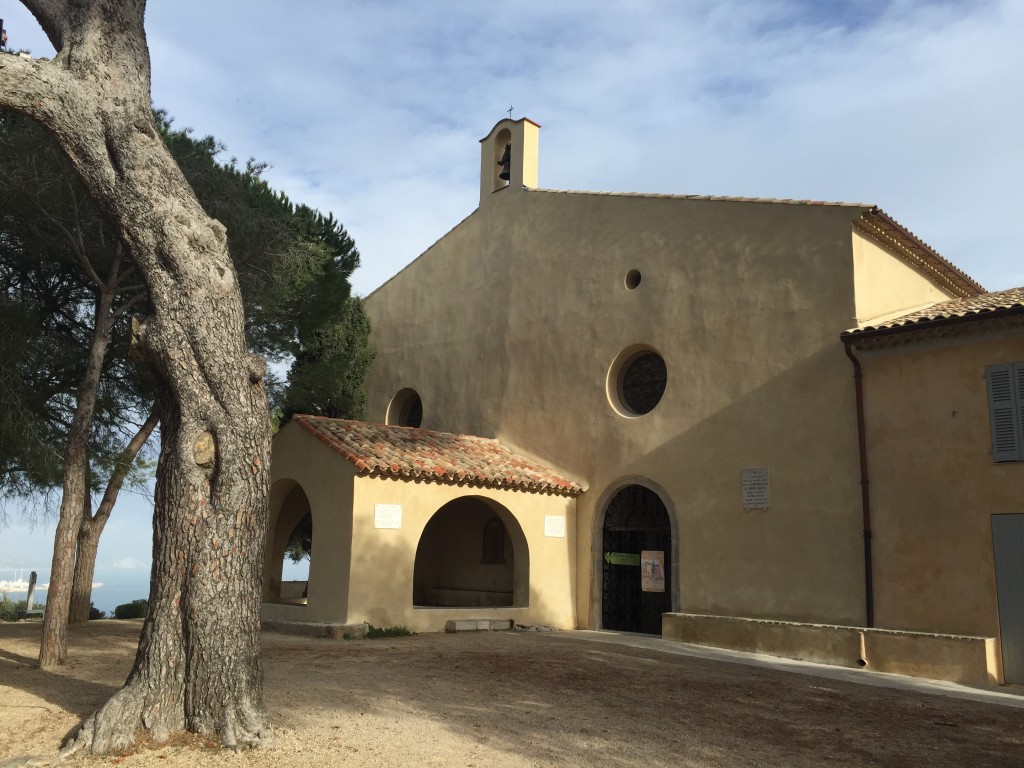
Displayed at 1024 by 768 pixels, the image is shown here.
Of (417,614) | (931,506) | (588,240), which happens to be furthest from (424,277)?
(931,506)

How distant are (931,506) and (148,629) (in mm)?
9447

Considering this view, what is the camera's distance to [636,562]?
14.8 meters

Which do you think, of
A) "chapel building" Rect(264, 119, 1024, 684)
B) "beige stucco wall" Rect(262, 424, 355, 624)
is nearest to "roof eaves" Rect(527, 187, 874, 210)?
"chapel building" Rect(264, 119, 1024, 684)

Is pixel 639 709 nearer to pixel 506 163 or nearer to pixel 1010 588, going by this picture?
pixel 1010 588

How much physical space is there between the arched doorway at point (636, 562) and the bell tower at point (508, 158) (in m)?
7.04

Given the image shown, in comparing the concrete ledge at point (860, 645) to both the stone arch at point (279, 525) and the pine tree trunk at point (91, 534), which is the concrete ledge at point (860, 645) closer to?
the stone arch at point (279, 525)

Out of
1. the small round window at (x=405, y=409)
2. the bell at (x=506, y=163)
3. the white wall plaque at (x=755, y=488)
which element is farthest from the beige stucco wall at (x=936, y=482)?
the small round window at (x=405, y=409)

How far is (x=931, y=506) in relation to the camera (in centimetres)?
1108

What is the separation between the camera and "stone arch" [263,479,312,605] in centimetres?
1556

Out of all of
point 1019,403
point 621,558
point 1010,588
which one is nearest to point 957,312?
point 1019,403

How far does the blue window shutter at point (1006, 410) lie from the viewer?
10523mm

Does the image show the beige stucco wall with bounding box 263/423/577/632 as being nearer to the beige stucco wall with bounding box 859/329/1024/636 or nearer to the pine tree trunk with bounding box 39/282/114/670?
the pine tree trunk with bounding box 39/282/114/670

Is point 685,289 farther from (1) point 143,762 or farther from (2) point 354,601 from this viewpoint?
(1) point 143,762

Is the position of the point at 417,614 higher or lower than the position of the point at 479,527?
lower
